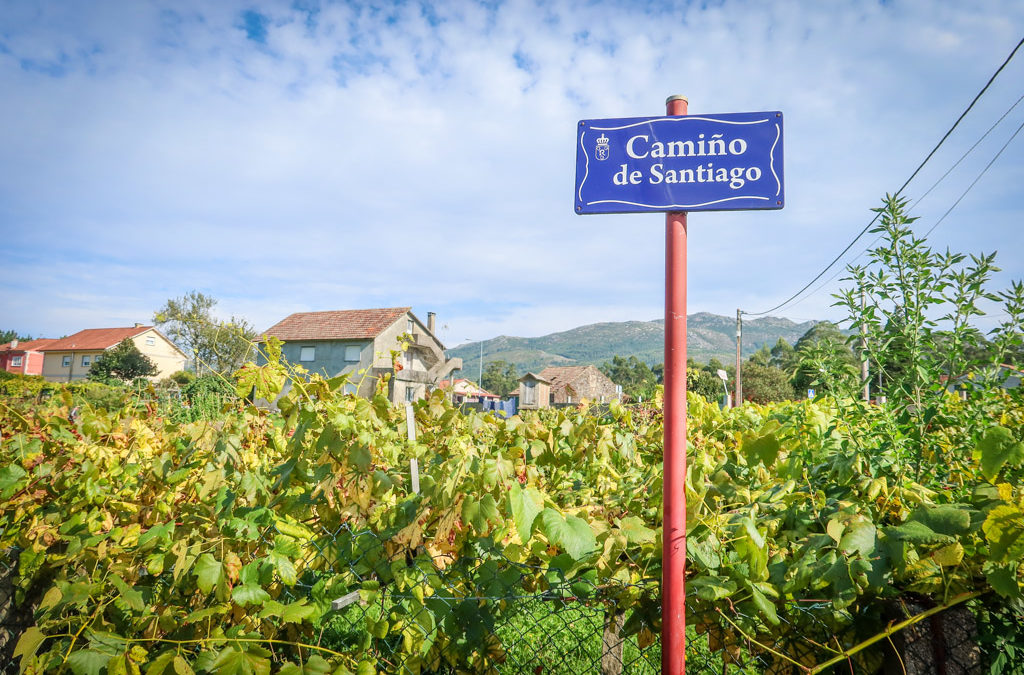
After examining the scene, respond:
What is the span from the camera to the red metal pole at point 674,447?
128 centimetres

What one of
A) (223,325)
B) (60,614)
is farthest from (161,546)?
(223,325)

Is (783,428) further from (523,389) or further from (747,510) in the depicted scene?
(523,389)

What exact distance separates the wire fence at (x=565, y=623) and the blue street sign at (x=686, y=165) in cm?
96

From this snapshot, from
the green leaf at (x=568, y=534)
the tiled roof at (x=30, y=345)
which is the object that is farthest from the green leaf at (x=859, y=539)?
the tiled roof at (x=30, y=345)

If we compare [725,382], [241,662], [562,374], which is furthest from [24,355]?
[241,662]

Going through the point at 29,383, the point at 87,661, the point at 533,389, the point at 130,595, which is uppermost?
the point at 533,389

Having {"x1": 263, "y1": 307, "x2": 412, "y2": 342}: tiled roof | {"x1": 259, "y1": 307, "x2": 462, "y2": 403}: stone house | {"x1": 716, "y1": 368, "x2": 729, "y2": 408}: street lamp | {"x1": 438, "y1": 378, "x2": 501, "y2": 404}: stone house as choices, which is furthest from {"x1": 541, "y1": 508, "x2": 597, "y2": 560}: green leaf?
{"x1": 263, "y1": 307, "x2": 412, "y2": 342}: tiled roof

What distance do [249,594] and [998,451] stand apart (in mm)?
1785

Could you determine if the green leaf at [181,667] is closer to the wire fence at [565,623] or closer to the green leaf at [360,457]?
the wire fence at [565,623]

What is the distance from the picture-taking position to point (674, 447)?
1360 millimetres

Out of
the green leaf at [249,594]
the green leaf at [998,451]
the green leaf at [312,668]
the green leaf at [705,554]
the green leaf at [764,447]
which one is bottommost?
the green leaf at [312,668]

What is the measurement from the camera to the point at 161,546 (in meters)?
1.61

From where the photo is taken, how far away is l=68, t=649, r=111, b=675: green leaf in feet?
4.20

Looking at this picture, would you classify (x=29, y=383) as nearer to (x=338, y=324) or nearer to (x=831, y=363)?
(x=831, y=363)
